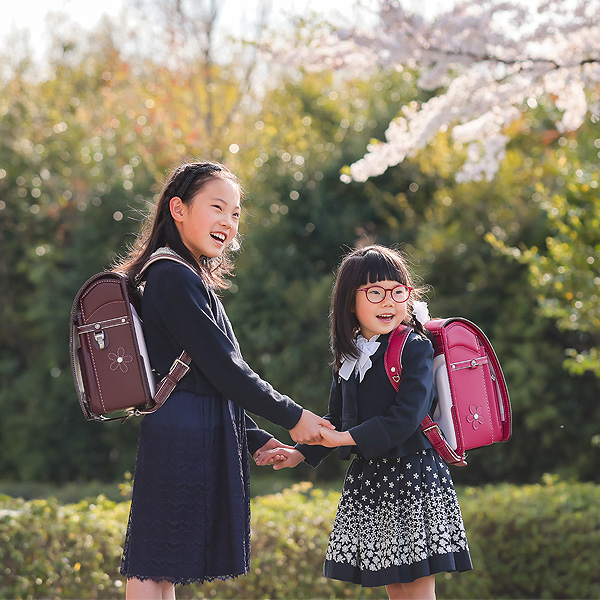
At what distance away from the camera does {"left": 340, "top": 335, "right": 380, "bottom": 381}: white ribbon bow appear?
2.63m

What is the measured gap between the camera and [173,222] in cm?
264

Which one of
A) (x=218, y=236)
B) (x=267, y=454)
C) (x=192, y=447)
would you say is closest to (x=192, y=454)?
(x=192, y=447)

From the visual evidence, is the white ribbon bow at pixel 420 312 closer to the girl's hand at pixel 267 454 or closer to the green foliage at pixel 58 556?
the girl's hand at pixel 267 454

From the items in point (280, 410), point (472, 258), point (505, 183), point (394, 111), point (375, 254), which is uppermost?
point (394, 111)

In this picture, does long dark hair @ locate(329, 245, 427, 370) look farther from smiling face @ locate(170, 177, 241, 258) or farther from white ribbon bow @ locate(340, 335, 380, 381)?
smiling face @ locate(170, 177, 241, 258)

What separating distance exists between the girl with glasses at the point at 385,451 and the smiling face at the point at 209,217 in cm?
39

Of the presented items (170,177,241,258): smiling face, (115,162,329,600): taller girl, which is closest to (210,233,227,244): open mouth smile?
(170,177,241,258): smiling face

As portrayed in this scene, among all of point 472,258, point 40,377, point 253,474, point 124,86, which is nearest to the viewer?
point 472,258

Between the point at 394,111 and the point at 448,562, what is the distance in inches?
235

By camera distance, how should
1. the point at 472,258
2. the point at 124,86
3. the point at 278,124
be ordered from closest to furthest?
the point at 472,258, the point at 278,124, the point at 124,86

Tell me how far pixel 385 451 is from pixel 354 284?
0.52 meters

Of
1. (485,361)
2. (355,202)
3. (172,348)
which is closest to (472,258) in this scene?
(355,202)

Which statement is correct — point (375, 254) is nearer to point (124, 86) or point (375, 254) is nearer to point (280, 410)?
point (280, 410)

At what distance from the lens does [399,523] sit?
250 cm
